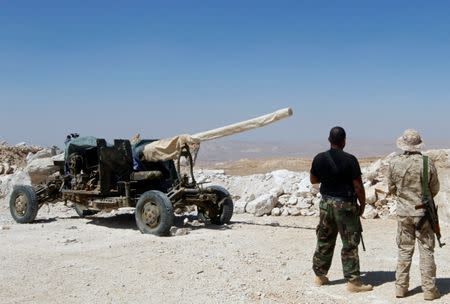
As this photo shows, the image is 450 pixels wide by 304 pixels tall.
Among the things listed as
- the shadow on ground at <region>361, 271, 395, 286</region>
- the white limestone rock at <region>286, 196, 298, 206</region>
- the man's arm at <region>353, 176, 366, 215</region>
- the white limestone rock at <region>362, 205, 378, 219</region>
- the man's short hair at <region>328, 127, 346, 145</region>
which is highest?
the man's short hair at <region>328, 127, 346, 145</region>

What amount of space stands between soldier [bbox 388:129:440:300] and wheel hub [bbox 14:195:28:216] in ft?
31.2

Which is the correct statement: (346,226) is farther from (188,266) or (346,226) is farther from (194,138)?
(194,138)

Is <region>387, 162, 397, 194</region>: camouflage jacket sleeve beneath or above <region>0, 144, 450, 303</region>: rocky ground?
Result: above

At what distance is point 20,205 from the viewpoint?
42.6 ft

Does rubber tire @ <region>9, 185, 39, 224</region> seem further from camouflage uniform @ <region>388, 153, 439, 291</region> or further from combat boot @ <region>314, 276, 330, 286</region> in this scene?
camouflage uniform @ <region>388, 153, 439, 291</region>

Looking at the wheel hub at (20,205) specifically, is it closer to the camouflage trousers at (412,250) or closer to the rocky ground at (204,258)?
the rocky ground at (204,258)

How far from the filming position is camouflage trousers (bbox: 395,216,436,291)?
5.69 meters

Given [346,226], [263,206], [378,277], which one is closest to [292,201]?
[263,206]

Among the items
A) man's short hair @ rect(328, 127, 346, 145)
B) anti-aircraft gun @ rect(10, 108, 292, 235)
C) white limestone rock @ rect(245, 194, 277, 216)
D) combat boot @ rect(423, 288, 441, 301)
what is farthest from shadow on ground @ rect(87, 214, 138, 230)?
combat boot @ rect(423, 288, 441, 301)

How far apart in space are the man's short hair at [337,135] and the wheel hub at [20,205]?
29.2 feet

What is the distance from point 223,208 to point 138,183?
1965 millimetres

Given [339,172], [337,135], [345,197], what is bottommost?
[345,197]

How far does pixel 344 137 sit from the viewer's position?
20.7ft

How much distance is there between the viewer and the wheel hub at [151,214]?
1045 centimetres
